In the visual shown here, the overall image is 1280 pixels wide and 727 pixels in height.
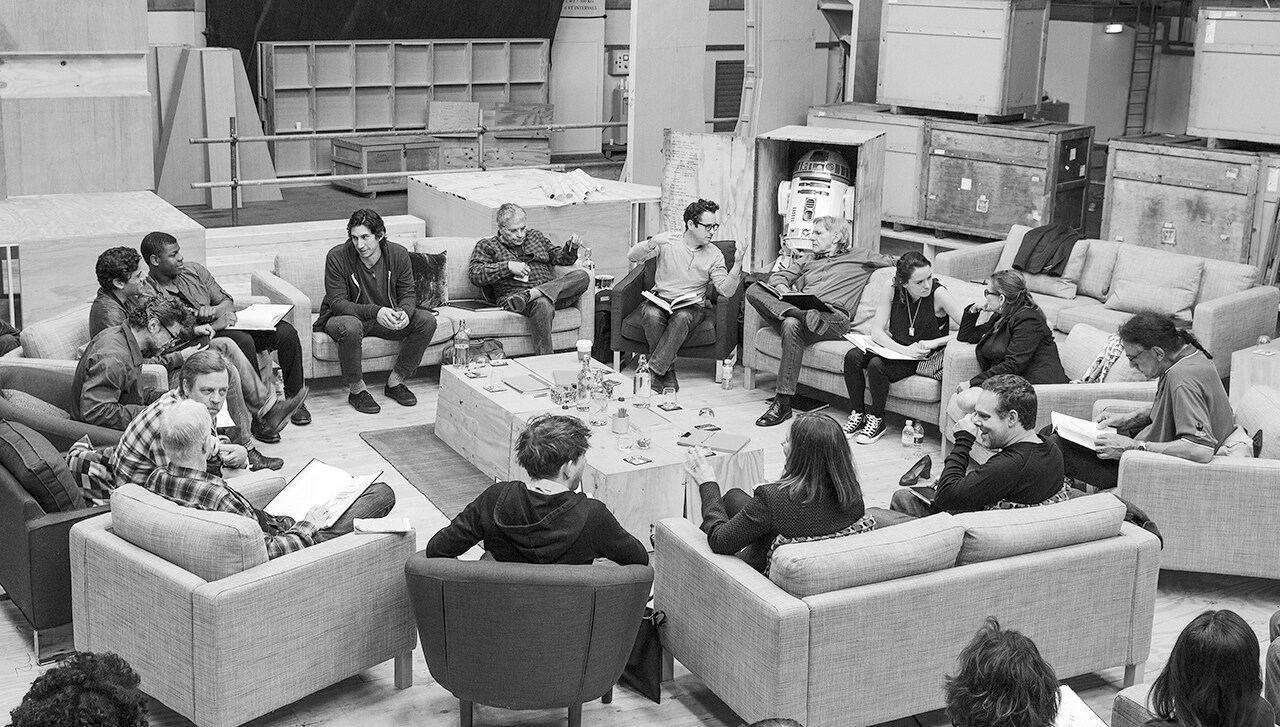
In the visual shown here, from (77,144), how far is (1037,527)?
24.4ft

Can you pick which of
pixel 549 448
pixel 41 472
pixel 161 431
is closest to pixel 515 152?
pixel 41 472

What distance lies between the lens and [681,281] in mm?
7805

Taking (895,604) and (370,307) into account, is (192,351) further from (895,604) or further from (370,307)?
(895,604)

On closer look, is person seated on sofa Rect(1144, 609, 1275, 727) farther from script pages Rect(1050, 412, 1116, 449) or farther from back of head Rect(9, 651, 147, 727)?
script pages Rect(1050, 412, 1116, 449)

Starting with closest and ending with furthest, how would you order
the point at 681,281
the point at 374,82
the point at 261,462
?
1. the point at 261,462
2. the point at 681,281
3. the point at 374,82

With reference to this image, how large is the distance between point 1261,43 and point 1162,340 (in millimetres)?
4764

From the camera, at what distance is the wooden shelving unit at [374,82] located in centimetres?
1300

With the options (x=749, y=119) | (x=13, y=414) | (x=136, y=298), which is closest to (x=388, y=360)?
(x=136, y=298)

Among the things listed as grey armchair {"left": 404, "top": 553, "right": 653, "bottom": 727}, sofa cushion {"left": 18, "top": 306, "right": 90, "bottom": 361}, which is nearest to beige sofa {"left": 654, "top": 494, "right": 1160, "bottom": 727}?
grey armchair {"left": 404, "top": 553, "right": 653, "bottom": 727}

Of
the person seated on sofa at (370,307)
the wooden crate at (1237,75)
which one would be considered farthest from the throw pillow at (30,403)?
the wooden crate at (1237,75)

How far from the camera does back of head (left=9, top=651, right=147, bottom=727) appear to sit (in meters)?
2.26

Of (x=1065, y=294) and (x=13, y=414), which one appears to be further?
(x=1065, y=294)

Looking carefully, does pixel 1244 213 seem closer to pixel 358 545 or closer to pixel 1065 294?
pixel 1065 294

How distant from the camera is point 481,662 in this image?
3.99m
